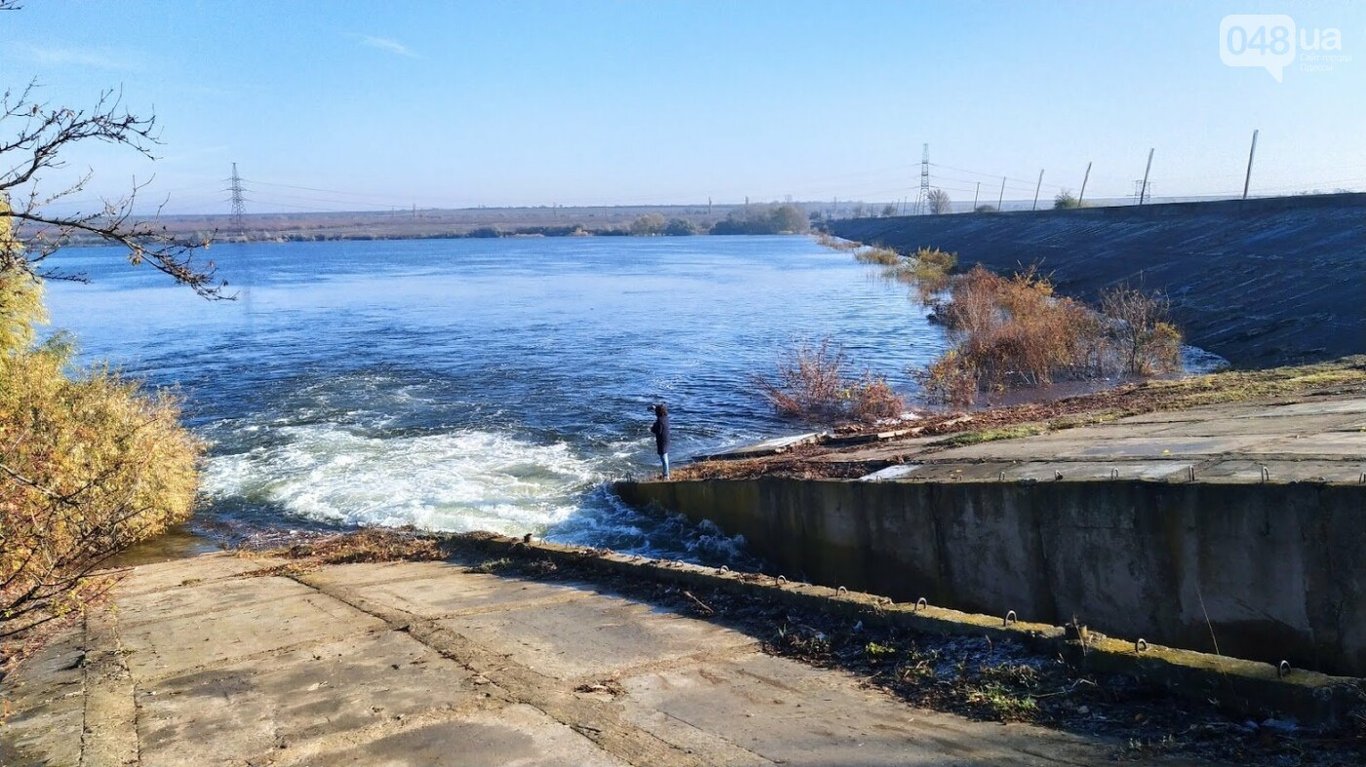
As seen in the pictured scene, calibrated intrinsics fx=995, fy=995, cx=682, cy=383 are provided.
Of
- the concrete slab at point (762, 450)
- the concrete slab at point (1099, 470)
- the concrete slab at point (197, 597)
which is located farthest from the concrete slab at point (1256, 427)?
the concrete slab at point (197, 597)

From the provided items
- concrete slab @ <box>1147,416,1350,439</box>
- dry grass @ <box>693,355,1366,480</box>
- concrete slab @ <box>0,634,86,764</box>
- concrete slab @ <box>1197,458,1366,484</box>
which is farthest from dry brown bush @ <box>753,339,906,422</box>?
concrete slab @ <box>0,634,86,764</box>

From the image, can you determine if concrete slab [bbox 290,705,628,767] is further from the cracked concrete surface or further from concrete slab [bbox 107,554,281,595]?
concrete slab [bbox 107,554,281,595]

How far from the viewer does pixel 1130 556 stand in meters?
7.48

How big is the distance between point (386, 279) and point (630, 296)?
29.1 meters

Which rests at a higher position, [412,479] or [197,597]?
[197,597]

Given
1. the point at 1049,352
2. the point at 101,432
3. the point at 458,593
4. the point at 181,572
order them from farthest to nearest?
the point at 1049,352
the point at 101,432
the point at 181,572
the point at 458,593

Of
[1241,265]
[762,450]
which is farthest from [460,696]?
[1241,265]

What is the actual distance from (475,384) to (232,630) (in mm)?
19467

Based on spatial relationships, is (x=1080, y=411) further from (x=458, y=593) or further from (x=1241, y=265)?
(x=1241, y=265)

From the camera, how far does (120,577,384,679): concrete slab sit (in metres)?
7.50

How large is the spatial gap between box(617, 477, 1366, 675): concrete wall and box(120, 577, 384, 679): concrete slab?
190 inches

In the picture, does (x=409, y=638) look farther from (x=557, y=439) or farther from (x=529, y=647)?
(x=557, y=439)

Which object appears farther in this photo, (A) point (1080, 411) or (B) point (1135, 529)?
(A) point (1080, 411)

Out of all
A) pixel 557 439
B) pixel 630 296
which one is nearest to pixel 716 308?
pixel 630 296
